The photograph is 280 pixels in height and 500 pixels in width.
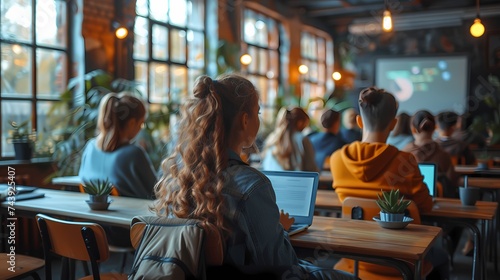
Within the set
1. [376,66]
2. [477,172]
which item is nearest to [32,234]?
[477,172]

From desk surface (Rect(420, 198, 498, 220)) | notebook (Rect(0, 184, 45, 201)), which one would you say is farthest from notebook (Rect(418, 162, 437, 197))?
notebook (Rect(0, 184, 45, 201))

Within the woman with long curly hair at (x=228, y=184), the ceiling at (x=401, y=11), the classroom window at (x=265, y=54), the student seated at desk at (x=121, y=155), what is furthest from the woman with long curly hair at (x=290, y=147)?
the ceiling at (x=401, y=11)

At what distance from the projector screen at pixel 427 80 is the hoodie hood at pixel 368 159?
9468 millimetres

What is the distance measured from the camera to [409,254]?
5.90 feet

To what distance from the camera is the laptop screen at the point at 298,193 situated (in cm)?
226

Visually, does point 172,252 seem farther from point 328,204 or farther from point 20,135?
point 20,135

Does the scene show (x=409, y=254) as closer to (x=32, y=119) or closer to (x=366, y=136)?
(x=366, y=136)

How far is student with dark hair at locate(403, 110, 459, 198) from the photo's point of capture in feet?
12.5

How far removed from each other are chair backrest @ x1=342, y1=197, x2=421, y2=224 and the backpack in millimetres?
1134

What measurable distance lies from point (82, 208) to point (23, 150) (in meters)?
1.94

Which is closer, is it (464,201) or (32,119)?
(464,201)

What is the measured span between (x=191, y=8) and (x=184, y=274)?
6375 millimetres

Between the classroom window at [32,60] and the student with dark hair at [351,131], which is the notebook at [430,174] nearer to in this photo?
the classroom window at [32,60]

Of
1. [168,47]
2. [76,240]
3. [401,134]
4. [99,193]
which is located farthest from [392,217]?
[168,47]
